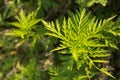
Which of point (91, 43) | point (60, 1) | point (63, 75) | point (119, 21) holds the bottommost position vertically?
point (63, 75)

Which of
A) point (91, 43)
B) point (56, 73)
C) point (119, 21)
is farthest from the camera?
point (56, 73)

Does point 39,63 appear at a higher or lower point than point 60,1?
lower

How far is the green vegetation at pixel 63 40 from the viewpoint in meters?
1.71

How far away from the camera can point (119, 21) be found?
1830 mm

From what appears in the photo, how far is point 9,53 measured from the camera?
2.74m

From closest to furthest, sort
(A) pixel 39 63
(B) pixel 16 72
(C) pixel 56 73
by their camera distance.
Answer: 1. (C) pixel 56 73
2. (A) pixel 39 63
3. (B) pixel 16 72

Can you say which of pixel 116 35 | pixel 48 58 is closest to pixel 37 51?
pixel 48 58

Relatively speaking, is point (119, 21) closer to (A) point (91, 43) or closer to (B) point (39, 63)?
(A) point (91, 43)

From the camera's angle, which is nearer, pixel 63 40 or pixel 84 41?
pixel 84 41

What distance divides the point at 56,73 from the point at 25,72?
303 millimetres

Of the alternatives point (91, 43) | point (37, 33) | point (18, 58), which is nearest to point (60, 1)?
point (37, 33)

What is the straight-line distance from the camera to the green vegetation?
1.71m

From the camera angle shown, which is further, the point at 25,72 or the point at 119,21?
the point at 25,72

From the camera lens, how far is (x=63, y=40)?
2.08 metres
